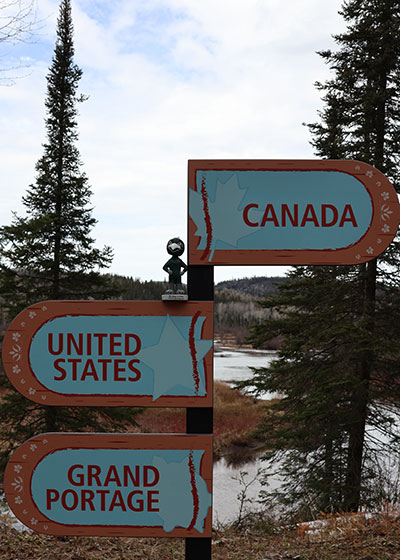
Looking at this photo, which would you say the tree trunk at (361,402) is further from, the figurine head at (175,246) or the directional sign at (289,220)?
the figurine head at (175,246)

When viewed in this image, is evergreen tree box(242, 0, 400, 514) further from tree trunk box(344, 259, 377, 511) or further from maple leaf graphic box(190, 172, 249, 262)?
maple leaf graphic box(190, 172, 249, 262)

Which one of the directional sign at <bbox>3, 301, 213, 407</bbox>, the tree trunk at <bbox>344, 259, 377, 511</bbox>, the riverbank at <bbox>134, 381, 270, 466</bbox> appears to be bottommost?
the riverbank at <bbox>134, 381, 270, 466</bbox>

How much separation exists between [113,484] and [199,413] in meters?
0.66

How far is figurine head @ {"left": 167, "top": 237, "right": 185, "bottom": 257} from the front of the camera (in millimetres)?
2750

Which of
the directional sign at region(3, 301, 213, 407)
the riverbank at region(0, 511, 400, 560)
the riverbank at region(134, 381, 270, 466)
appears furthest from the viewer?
the riverbank at region(134, 381, 270, 466)

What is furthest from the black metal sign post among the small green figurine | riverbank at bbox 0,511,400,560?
riverbank at bbox 0,511,400,560

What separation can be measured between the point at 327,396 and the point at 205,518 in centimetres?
731

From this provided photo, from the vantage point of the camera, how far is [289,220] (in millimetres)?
2768

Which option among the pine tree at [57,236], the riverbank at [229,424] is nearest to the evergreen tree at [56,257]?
the pine tree at [57,236]

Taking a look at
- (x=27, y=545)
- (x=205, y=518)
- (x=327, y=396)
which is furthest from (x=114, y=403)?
(x=327, y=396)

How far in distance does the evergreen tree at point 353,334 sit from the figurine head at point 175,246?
271 inches

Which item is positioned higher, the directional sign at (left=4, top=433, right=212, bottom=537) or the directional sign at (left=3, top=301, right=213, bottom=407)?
the directional sign at (left=3, top=301, right=213, bottom=407)

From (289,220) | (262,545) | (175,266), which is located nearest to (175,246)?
(175,266)

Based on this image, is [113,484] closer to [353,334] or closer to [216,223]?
[216,223]
